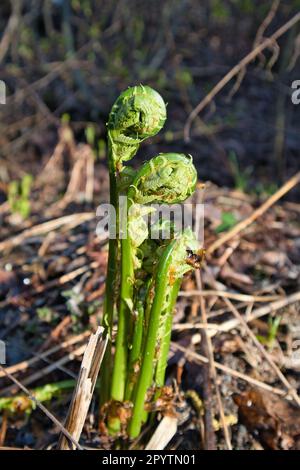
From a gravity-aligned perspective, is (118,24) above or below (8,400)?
above

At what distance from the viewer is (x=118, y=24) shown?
→ 439 cm

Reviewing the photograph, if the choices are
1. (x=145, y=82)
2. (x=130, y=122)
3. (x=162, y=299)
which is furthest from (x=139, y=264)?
(x=145, y=82)

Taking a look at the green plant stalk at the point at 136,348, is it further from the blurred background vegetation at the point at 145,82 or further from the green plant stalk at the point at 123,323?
the blurred background vegetation at the point at 145,82

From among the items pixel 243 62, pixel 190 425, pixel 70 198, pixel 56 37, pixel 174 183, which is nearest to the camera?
pixel 174 183

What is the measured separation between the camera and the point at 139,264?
1319 millimetres

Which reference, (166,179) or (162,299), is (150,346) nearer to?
(162,299)

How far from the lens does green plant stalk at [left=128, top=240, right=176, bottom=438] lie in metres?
1.23

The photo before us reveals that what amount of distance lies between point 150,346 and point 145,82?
357cm

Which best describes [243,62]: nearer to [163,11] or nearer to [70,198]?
[70,198]

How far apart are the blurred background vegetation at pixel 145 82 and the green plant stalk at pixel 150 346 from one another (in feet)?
8.02

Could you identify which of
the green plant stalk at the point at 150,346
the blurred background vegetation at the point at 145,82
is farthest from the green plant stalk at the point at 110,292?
the blurred background vegetation at the point at 145,82
